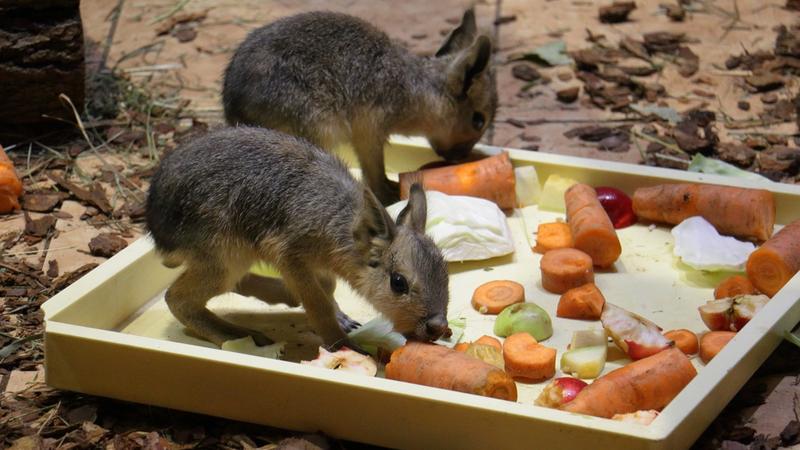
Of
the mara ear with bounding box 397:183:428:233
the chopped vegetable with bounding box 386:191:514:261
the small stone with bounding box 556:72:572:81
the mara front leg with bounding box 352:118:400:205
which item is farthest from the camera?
the small stone with bounding box 556:72:572:81

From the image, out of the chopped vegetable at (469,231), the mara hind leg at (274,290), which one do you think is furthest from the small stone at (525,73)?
the mara hind leg at (274,290)

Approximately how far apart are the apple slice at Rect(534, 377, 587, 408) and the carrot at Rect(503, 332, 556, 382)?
5.1 inches

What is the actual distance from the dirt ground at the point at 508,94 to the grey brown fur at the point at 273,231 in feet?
2.39

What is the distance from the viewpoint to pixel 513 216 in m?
6.47

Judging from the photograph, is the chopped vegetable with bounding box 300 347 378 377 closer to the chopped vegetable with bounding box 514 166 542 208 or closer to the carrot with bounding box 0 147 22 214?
the chopped vegetable with bounding box 514 166 542 208

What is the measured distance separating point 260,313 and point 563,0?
224 inches

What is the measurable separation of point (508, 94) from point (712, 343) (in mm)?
4047

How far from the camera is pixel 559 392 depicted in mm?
4652

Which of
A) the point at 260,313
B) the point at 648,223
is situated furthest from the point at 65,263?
the point at 648,223

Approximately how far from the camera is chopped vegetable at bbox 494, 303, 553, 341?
5.22 metres

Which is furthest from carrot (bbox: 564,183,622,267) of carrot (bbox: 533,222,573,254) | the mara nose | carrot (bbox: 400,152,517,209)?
the mara nose

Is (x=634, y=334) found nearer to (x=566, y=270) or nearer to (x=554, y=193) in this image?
(x=566, y=270)

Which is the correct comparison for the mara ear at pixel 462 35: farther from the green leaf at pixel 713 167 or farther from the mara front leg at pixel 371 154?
the green leaf at pixel 713 167

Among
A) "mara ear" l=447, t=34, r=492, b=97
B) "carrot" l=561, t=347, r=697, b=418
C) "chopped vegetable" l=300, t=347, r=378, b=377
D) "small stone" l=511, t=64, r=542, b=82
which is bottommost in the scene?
"small stone" l=511, t=64, r=542, b=82
